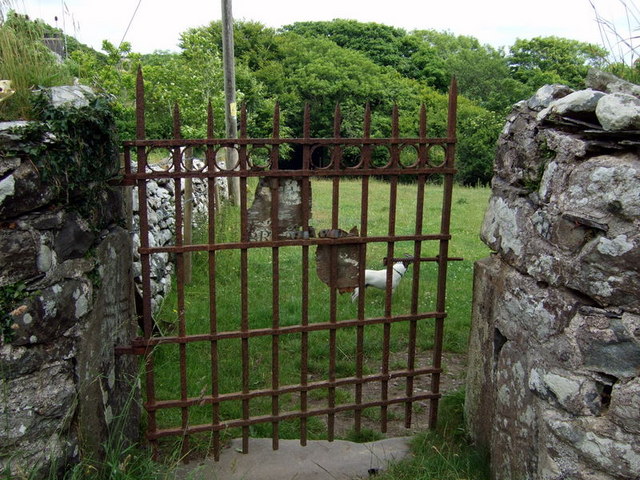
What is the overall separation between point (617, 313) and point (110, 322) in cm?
251

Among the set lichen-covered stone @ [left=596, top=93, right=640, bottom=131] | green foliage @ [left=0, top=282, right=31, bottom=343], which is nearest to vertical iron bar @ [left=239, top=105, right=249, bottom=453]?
green foliage @ [left=0, top=282, right=31, bottom=343]

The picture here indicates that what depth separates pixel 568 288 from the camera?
2.56 metres

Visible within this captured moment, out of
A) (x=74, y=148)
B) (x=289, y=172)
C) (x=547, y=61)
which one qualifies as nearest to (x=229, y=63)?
(x=289, y=172)

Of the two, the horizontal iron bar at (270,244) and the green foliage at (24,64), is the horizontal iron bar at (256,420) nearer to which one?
the horizontal iron bar at (270,244)

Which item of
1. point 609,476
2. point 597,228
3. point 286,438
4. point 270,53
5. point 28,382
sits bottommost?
point 286,438

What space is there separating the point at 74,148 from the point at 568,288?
2.32 meters

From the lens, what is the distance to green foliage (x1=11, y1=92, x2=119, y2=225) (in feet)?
8.00

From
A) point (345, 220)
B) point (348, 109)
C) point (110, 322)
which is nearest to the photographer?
point (110, 322)

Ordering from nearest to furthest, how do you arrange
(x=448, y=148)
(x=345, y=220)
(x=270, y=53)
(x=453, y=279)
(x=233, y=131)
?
(x=448, y=148) → (x=453, y=279) → (x=233, y=131) → (x=345, y=220) → (x=270, y=53)

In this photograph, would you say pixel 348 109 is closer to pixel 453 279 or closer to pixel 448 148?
pixel 453 279

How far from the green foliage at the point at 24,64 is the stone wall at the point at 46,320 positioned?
168mm

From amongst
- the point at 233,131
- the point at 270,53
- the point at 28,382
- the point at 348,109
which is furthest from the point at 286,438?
the point at 270,53

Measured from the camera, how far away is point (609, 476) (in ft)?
7.70

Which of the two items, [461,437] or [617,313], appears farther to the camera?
[461,437]
